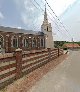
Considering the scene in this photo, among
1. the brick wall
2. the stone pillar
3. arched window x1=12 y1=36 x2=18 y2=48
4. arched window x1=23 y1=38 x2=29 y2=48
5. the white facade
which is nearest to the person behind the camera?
the brick wall

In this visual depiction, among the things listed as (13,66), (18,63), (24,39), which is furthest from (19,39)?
(13,66)

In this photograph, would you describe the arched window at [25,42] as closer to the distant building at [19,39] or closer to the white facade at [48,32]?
the distant building at [19,39]

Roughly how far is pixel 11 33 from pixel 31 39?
43.4 feet

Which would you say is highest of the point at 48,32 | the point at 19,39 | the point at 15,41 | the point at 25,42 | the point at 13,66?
the point at 48,32

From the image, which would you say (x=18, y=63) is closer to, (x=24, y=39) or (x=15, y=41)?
(x=15, y=41)

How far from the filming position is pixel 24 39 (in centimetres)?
6938

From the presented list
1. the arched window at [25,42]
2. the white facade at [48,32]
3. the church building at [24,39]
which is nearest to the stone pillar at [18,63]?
the church building at [24,39]

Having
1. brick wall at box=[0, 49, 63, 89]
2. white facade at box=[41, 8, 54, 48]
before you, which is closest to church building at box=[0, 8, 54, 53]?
white facade at box=[41, 8, 54, 48]

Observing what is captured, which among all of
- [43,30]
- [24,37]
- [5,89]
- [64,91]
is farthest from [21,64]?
[43,30]

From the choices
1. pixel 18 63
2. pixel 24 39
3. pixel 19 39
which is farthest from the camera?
pixel 24 39

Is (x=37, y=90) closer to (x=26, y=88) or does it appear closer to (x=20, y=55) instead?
(x=26, y=88)

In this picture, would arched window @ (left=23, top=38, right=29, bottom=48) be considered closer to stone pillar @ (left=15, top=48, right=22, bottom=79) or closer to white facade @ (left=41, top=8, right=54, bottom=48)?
white facade @ (left=41, top=8, right=54, bottom=48)

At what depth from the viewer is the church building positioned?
2321 inches

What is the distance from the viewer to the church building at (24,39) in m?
58.9
